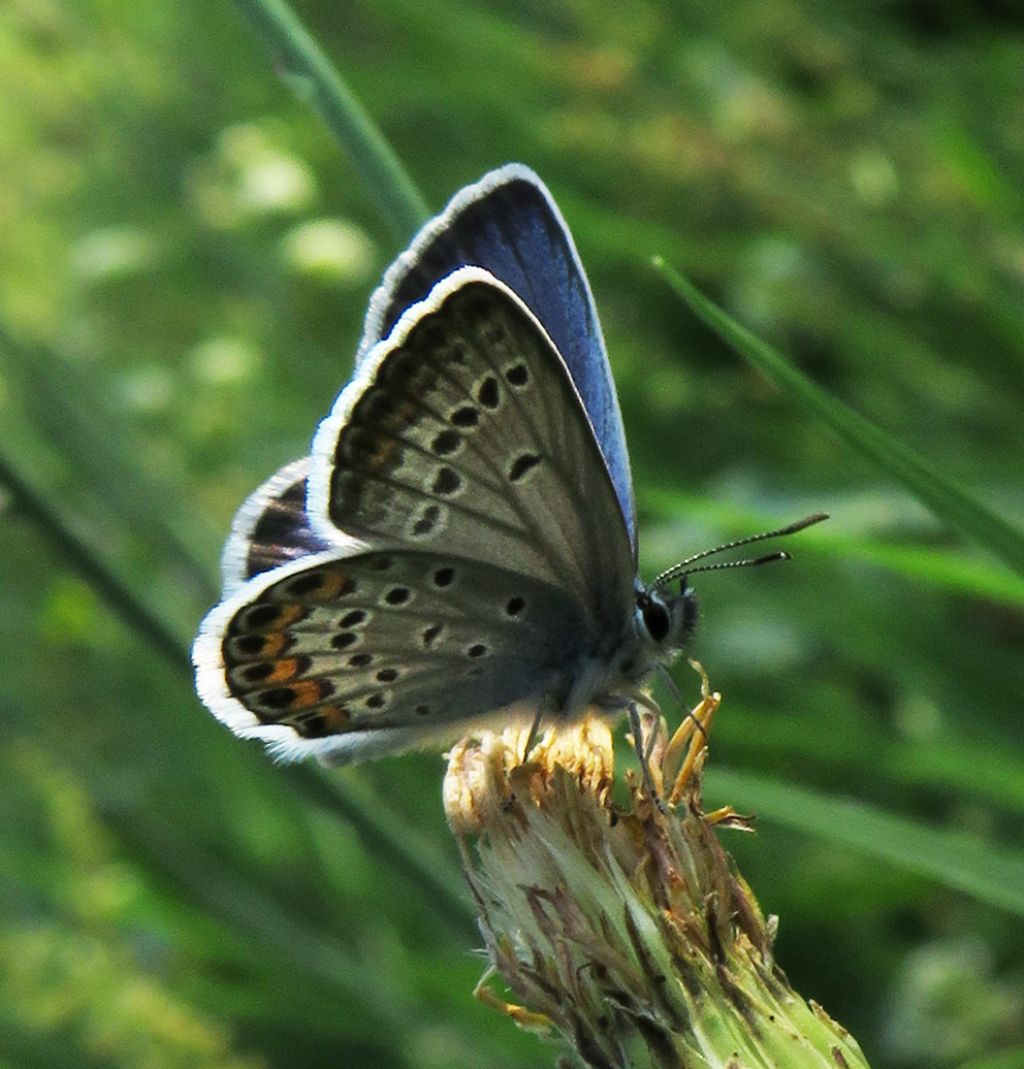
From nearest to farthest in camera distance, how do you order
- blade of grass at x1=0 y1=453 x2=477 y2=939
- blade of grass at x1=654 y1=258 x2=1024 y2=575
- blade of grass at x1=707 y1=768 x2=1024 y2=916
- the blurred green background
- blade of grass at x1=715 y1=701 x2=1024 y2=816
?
1. blade of grass at x1=654 y1=258 x2=1024 y2=575
2. blade of grass at x1=707 y1=768 x2=1024 y2=916
3. blade of grass at x1=0 y1=453 x2=477 y2=939
4. blade of grass at x1=715 y1=701 x2=1024 y2=816
5. the blurred green background

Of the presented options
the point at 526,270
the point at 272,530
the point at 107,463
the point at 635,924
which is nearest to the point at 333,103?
the point at 526,270

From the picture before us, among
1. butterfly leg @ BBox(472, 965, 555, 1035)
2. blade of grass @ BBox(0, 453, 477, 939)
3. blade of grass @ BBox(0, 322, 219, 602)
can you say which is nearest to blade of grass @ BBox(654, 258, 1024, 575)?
butterfly leg @ BBox(472, 965, 555, 1035)

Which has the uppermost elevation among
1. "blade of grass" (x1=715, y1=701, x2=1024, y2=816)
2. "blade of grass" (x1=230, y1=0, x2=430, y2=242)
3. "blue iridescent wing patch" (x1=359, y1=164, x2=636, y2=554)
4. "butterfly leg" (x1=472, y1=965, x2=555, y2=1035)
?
"blade of grass" (x1=230, y1=0, x2=430, y2=242)

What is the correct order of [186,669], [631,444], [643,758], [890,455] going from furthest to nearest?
[631,444]
[186,669]
[643,758]
[890,455]

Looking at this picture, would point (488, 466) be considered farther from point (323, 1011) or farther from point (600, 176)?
point (600, 176)

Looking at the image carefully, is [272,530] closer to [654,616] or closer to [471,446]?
[471,446]

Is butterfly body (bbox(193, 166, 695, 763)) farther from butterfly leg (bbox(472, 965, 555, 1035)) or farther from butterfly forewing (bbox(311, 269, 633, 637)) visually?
butterfly leg (bbox(472, 965, 555, 1035))

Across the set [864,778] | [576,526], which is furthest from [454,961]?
[576,526]
